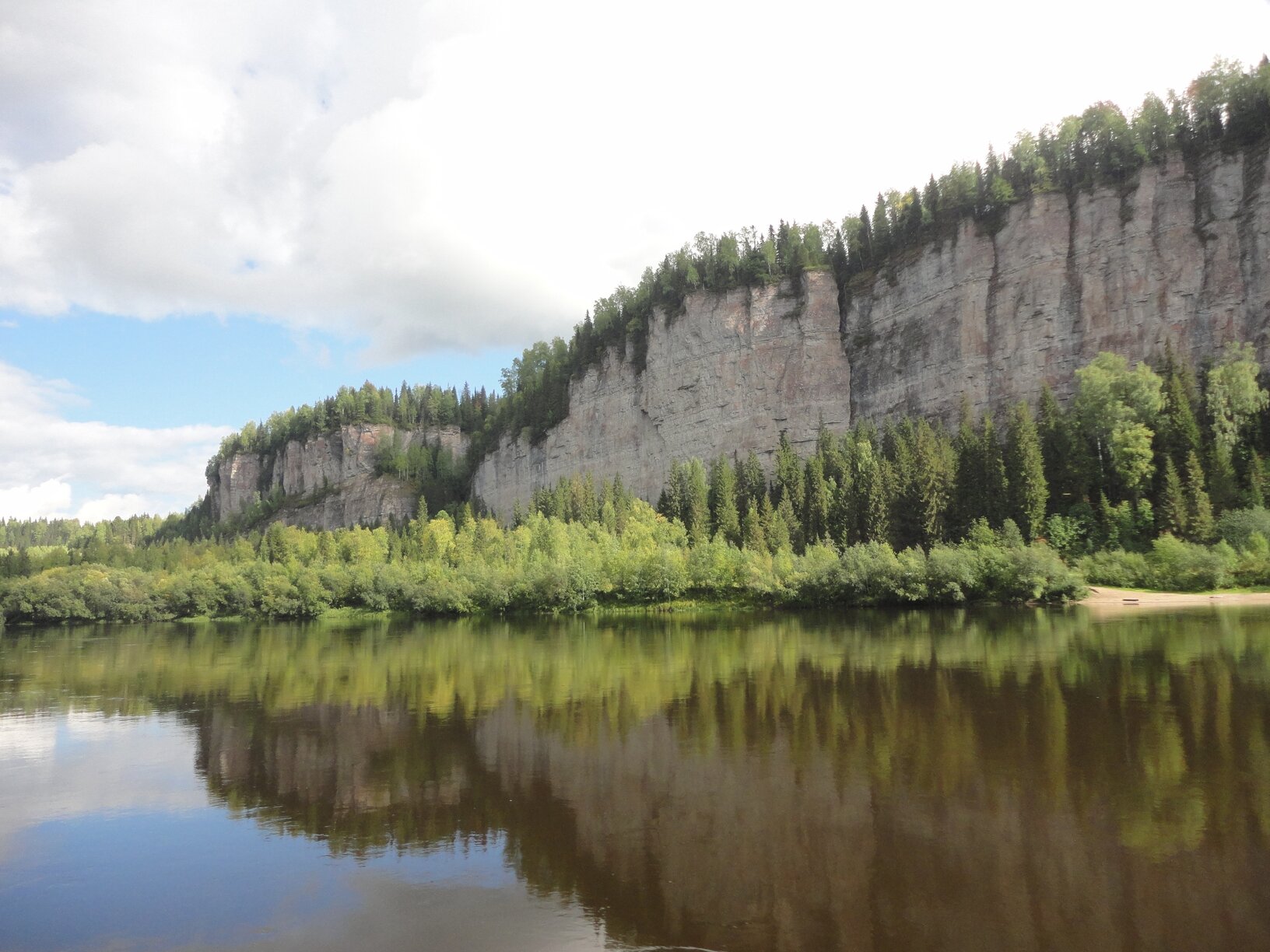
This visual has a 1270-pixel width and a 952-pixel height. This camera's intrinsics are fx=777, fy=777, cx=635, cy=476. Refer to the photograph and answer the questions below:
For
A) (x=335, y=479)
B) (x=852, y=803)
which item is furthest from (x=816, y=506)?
(x=335, y=479)

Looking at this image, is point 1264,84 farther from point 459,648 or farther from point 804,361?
point 459,648

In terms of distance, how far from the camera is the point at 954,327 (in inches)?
3031

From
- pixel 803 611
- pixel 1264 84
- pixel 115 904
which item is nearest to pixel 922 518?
pixel 803 611

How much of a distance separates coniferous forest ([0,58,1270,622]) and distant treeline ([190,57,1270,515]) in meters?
0.26

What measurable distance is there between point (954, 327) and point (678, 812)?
74.5 metres

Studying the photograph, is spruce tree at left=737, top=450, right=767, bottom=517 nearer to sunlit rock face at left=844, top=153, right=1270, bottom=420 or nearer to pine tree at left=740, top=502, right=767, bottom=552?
pine tree at left=740, top=502, right=767, bottom=552

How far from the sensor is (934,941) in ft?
26.3

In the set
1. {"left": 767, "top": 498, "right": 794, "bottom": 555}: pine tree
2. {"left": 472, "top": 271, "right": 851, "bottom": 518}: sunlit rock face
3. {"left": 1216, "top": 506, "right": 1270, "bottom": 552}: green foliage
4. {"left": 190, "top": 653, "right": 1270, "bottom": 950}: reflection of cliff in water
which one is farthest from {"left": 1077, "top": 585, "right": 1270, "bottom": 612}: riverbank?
{"left": 472, "top": 271, "right": 851, "bottom": 518}: sunlit rock face

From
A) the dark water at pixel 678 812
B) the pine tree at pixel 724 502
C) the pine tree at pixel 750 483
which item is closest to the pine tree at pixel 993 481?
the pine tree at pixel 750 483

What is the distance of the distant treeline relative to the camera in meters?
68.4

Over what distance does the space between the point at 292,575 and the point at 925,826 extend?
84359 mm

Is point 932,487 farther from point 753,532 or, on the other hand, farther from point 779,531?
point 753,532

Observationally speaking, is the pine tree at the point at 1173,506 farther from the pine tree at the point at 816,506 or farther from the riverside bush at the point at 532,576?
the pine tree at the point at 816,506

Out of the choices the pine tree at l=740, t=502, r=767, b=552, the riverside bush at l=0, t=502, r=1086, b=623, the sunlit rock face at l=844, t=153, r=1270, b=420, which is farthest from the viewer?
the pine tree at l=740, t=502, r=767, b=552
